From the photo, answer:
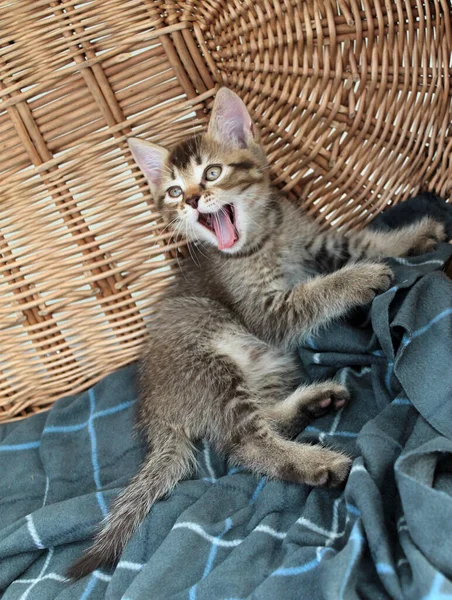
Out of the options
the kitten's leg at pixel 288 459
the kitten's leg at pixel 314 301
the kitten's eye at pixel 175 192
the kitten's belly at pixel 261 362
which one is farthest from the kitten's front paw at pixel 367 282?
the kitten's eye at pixel 175 192

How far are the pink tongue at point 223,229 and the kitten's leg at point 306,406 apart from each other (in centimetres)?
50

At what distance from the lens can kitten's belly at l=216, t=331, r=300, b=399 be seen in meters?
1.73

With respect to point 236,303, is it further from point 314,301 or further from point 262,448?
point 262,448

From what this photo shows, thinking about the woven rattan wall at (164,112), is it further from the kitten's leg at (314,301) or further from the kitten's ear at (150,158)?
the kitten's leg at (314,301)

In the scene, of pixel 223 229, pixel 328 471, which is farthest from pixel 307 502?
pixel 223 229

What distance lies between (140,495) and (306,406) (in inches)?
19.5

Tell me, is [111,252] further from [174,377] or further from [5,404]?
[5,404]

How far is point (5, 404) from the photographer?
6.84 ft

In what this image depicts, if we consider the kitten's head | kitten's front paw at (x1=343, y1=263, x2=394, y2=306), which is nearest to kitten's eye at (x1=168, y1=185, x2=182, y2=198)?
the kitten's head

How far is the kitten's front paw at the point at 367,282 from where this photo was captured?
1.59m

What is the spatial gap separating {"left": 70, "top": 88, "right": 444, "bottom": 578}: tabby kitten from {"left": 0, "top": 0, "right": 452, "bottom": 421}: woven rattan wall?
10 centimetres

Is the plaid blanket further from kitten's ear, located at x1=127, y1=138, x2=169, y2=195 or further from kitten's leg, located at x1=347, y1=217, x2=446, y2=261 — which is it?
kitten's ear, located at x1=127, y1=138, x2=169, y2=195

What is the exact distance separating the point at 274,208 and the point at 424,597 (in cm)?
118

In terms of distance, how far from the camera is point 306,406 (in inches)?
61.9
